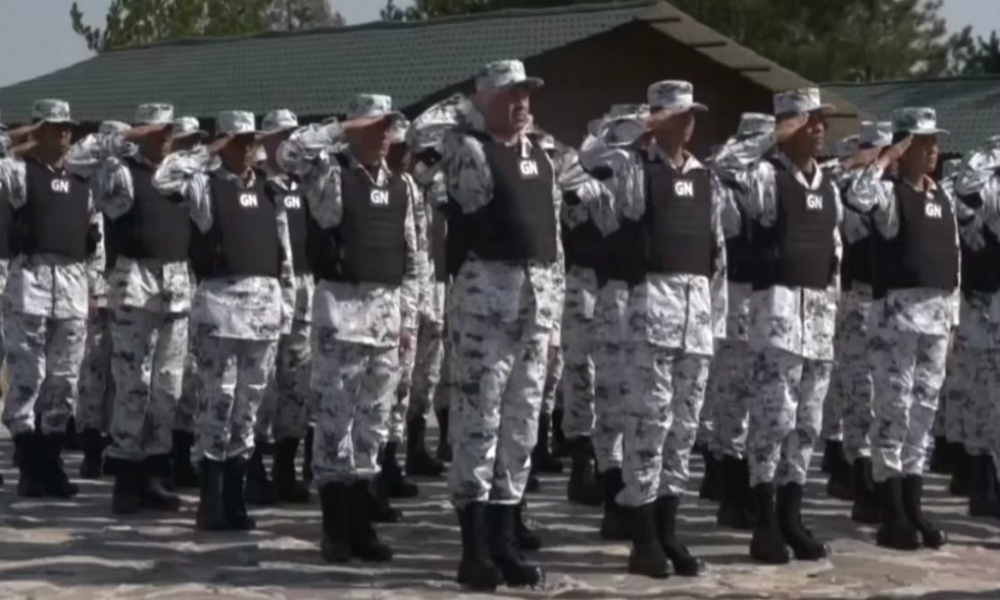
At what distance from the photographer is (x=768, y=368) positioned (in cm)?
1005

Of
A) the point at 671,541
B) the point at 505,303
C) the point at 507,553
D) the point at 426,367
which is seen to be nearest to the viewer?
the point at 505,303

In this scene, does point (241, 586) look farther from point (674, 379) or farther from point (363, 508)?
point (674, 379)

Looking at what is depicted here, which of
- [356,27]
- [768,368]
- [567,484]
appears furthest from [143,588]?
[356,27]

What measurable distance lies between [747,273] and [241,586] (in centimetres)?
311

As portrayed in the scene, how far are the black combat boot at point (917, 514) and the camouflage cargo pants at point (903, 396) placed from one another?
0.22ft

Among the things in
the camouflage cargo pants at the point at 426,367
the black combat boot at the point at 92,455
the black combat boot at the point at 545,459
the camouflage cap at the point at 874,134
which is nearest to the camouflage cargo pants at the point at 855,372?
the camouflage cap at the point at 874,134

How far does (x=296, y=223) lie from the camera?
1178 centimetres

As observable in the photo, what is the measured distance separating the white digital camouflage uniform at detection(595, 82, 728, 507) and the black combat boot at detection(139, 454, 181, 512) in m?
3.01

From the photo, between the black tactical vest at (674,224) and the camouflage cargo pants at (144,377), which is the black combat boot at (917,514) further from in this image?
the camouflage cargo pants at (144,377)

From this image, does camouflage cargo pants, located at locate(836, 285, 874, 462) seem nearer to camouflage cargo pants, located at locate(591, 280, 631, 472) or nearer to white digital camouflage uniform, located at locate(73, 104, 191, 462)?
camouflage cargo pants, located at locate(591, 280, 631, 472)

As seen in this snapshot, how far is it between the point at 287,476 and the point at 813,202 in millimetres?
3670

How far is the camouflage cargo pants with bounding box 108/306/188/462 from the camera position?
36.9 ft

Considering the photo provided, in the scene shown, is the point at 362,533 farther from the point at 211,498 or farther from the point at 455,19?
the point at 455,19

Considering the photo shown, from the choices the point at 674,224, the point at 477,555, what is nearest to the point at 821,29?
the point at 674,224
